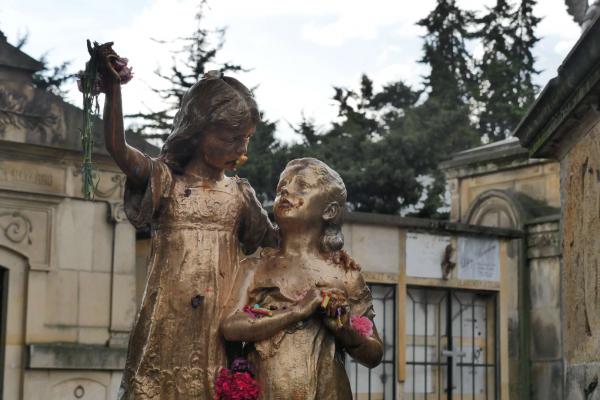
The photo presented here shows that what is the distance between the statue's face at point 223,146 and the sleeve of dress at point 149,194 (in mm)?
179

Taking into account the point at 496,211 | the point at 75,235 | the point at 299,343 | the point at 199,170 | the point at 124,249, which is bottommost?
the point at 299,343

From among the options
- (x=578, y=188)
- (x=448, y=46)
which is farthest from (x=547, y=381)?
(x=448, y=46)

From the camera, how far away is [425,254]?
14070mm

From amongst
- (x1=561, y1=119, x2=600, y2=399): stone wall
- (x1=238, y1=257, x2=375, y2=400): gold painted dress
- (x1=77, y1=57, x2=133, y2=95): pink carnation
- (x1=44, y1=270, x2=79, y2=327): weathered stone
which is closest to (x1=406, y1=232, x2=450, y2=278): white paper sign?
(x1=44, y1=270, x2=79, y2=327): weathered stone

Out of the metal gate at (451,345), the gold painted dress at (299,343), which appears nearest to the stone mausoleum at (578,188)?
the gold painted dress at (299,343)

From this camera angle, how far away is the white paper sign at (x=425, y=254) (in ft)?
45.5

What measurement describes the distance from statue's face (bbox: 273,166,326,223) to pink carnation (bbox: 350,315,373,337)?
429 mm

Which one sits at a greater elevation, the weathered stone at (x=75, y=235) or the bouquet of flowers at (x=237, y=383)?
the weathered stone at (x=75, y=235)

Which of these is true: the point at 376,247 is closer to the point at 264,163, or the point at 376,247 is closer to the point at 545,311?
the point at 545,311

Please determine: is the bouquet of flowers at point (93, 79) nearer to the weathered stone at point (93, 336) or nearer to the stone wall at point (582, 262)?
the stone wall at point (582, 262)

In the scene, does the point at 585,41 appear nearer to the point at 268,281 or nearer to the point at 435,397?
the point at 268,281

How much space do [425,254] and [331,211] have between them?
9641 mm

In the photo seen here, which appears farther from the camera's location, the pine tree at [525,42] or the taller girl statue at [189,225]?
the pine tree at [525,42]

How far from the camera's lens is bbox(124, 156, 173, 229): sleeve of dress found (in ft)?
14.8
